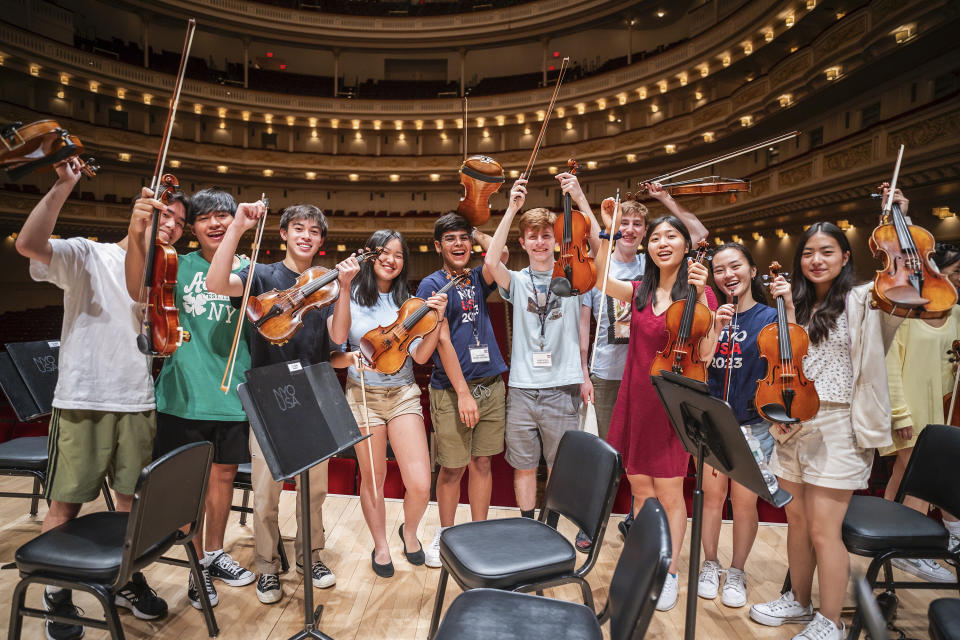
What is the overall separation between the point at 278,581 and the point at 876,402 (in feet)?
8.12

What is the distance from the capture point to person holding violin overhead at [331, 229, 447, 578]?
251cm

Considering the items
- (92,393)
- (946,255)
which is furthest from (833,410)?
(92,393)

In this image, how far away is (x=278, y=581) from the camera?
2.35m

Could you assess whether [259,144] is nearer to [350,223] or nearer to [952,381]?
[350,223]

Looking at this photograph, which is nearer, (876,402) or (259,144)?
(876,402)

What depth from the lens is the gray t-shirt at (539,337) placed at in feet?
8.43

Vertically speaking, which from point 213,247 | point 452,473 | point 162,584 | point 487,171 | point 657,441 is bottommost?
point 162,584

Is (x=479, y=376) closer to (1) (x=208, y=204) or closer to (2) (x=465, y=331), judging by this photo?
(2) (x=465, y=331)

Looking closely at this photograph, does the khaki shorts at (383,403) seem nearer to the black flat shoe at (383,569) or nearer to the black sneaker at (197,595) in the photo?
the black flat shoe at (383,569)

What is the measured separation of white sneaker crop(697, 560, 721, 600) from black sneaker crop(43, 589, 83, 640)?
2.51m

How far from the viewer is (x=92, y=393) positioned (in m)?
2.07

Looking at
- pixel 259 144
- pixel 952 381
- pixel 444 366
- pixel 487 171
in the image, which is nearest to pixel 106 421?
pixel 444 366

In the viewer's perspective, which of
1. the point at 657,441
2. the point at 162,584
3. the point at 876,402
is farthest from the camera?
the point at 162,584

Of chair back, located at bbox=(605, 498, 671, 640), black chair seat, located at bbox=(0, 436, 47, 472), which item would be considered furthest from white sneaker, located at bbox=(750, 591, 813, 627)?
black chair seat, located at bbox=(0, 436, 47, 472)
